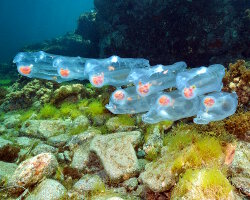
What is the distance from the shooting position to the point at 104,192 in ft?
13.4

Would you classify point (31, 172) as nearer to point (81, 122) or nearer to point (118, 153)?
point (118, 153)

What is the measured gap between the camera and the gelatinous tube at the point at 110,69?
4.98 meters

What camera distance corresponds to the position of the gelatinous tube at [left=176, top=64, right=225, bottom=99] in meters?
4.28

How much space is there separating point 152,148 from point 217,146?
4.54 ft

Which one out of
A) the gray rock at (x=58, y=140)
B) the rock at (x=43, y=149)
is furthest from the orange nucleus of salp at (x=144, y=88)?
the rock at (x=43, y=149)

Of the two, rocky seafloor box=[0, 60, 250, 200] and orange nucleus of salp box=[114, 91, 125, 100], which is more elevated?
orange nucleus of salp box=[114, 91, 125, 100]

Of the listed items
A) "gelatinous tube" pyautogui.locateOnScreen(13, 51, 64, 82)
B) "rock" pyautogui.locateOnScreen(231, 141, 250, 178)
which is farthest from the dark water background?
"rock" pyautogui.locateOnScreen(231, 141, 250, 178)

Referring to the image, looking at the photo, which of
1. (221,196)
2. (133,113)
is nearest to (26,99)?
(133,113)

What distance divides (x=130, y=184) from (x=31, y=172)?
185 cm

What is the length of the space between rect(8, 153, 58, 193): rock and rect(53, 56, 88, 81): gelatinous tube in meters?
1.92

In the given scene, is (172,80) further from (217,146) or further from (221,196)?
(221,196)

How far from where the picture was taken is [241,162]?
168 inches

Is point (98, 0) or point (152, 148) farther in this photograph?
point (98, 0)

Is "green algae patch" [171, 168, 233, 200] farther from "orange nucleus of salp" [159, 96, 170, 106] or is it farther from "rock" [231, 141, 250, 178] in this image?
"orange nucleus of salp" [159, 96, 170, 106]
